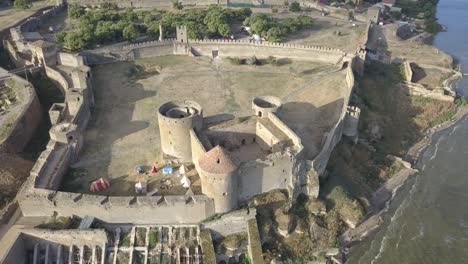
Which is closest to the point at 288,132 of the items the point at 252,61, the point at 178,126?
the point at 178,126

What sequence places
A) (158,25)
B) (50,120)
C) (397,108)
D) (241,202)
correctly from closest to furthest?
1. (241,202)
2. (50,120)
3. (397,108)
4. (158,25)

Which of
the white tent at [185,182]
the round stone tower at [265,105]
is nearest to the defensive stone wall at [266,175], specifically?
the white tent at [185,182]

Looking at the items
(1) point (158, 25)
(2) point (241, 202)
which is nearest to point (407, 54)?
(1) point (158, 25)

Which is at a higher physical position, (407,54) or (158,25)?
A: (158,25)

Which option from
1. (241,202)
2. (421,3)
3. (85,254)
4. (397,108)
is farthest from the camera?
(421,3)

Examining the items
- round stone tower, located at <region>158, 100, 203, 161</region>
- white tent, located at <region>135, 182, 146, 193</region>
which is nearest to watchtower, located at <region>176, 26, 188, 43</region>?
round stone tower, located at <region>158, 100, 203, 161</region>

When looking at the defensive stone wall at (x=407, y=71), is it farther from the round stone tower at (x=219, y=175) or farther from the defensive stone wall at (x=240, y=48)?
the round stone tower at (x=219, y=175)

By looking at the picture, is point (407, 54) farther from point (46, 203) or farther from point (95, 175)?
point (46, 203)
